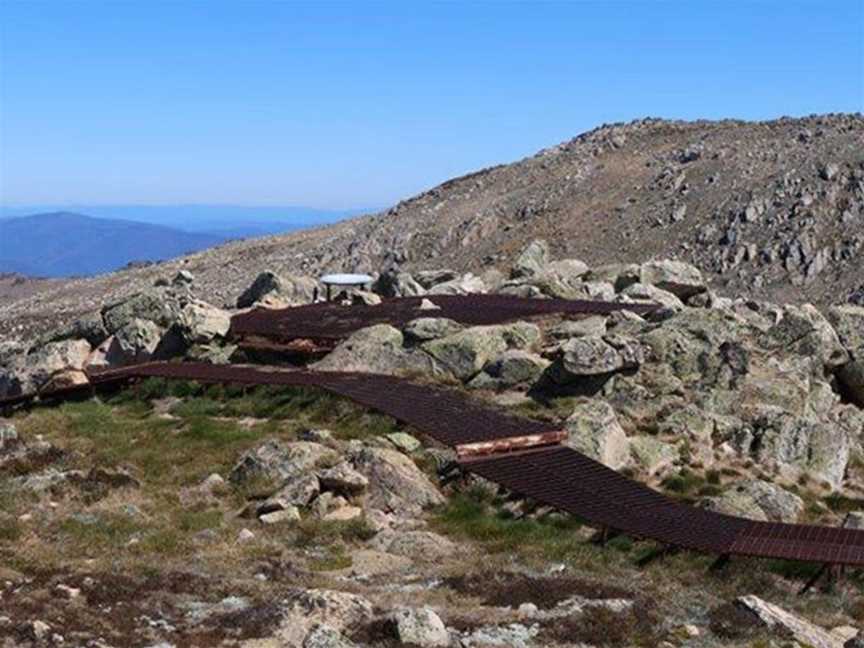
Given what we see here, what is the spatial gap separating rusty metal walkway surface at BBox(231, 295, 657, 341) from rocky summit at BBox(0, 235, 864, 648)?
1.86 ft

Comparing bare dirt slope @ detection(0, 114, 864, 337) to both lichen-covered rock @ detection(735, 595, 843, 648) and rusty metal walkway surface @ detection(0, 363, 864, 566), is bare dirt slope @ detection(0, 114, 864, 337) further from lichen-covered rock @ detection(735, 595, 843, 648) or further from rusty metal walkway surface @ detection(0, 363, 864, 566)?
lichen-covered rock @ detection(735, 595, 843, 648)

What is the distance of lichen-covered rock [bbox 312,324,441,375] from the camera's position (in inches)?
1112

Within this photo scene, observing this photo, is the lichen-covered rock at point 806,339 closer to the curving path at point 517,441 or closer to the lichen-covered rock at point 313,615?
the curving path at point 517,441

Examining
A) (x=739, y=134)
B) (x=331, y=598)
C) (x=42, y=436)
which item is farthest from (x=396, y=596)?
(x=739, y=134)

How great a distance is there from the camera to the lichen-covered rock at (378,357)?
28.2m

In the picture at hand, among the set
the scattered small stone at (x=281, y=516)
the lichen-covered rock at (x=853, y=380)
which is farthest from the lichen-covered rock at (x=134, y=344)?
the lichen-covered rock at (x=853, y=380)

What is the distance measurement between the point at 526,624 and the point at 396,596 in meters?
2.05

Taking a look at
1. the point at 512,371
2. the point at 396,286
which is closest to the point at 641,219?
the point at 396,286

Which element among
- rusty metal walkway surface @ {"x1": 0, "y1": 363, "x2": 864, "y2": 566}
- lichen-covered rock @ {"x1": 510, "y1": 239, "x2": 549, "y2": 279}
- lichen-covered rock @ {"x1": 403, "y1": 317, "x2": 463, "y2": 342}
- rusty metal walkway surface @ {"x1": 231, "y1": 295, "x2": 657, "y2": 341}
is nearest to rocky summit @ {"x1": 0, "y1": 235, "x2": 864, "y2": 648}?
lichen-covered rock @ {"x1": 403, "y1": 317, "x2": 463, "y2": 342}

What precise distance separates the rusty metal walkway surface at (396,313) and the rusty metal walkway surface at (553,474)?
14.1ft

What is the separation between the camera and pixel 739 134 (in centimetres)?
7819

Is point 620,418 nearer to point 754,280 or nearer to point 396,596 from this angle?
point 396,596

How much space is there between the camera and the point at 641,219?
68688mm

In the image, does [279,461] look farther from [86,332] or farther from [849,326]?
[849,326]
